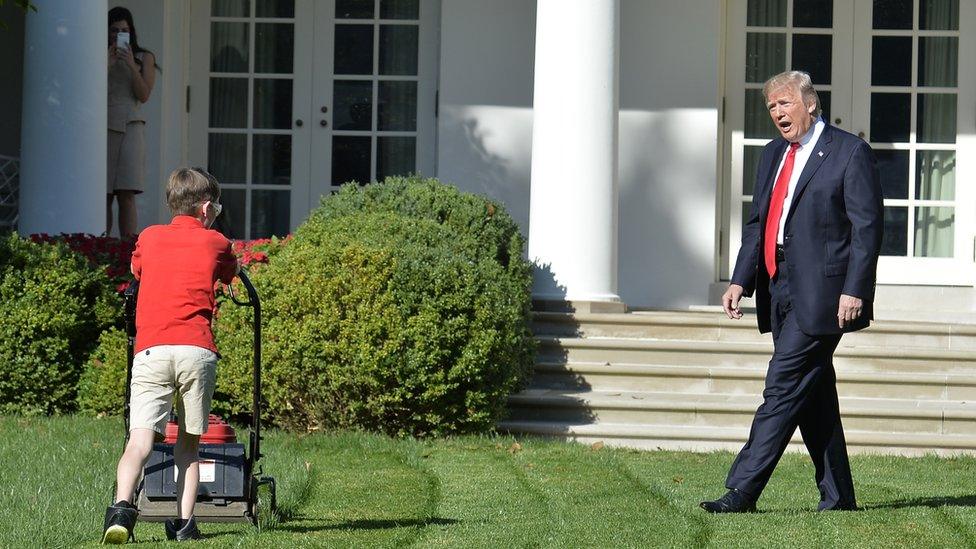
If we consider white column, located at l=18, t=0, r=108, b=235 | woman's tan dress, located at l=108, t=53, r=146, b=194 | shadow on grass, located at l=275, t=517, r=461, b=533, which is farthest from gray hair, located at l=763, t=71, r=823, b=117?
Result: woman's tan dress, located at l=108, t=53, r=146, b=194

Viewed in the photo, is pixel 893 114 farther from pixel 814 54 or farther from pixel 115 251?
pixel 115 251

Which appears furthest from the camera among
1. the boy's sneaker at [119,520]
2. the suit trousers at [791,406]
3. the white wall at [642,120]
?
the white wall at [642,120]

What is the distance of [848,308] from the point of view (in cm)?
527

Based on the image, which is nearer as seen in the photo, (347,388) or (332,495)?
(332,495)

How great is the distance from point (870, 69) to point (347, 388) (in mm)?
6045

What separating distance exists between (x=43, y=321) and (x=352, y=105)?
4.38 metres

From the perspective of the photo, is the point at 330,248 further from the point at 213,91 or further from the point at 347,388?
the point at 213,91

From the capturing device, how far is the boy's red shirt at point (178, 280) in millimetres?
4680

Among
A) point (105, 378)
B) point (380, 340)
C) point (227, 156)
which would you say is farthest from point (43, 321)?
point (227, 156)

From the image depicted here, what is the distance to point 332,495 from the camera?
19.8ft

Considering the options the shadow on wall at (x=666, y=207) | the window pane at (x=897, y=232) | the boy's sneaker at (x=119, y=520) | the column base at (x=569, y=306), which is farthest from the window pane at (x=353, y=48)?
the boy's sneaker at (x=119, y=520)

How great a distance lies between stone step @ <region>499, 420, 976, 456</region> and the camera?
26.4 ft

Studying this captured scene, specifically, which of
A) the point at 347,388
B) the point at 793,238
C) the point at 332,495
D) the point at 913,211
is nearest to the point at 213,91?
the point at 347,388

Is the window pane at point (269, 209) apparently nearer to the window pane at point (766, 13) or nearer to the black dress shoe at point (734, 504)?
the window pane at point (766, 13)
